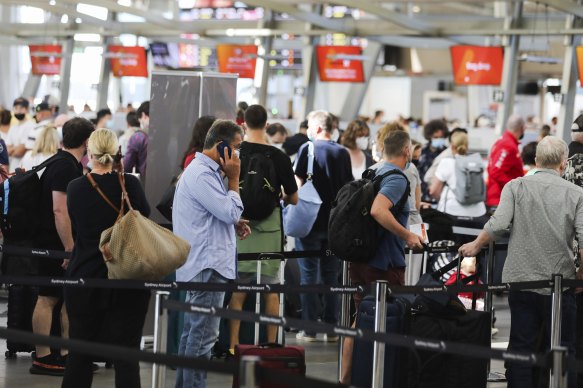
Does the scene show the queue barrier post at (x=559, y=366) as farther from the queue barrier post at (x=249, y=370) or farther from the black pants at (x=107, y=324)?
the black pants at (x=107, y=324)

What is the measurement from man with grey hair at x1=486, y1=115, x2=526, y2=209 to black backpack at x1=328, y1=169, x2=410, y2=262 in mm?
5562

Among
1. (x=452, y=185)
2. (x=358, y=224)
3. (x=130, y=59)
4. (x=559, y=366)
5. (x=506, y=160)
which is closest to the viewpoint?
(x=559, y=366)

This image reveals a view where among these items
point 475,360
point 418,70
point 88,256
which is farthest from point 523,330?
point 418,70

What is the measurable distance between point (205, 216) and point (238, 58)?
15974mm

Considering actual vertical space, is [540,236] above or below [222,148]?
below

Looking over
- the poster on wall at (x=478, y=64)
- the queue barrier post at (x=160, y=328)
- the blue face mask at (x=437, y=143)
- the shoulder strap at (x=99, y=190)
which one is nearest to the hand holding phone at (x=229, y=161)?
the shoulder strap at (x=99, y=190)

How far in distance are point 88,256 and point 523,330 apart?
7.65 feet

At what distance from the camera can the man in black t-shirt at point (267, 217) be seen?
748 centimetres

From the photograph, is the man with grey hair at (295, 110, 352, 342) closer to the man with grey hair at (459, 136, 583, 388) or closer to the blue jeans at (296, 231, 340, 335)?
the blue jeans at (296, 231, 340, 335)

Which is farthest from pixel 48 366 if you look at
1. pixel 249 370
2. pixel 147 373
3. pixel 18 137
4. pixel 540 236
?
pixel 18 137

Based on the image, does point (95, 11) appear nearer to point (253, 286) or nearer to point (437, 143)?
point (437, 143)

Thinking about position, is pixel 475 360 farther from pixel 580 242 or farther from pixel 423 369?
pixel 580 242

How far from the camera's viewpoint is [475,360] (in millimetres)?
6168

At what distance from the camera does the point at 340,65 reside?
69.6ft
